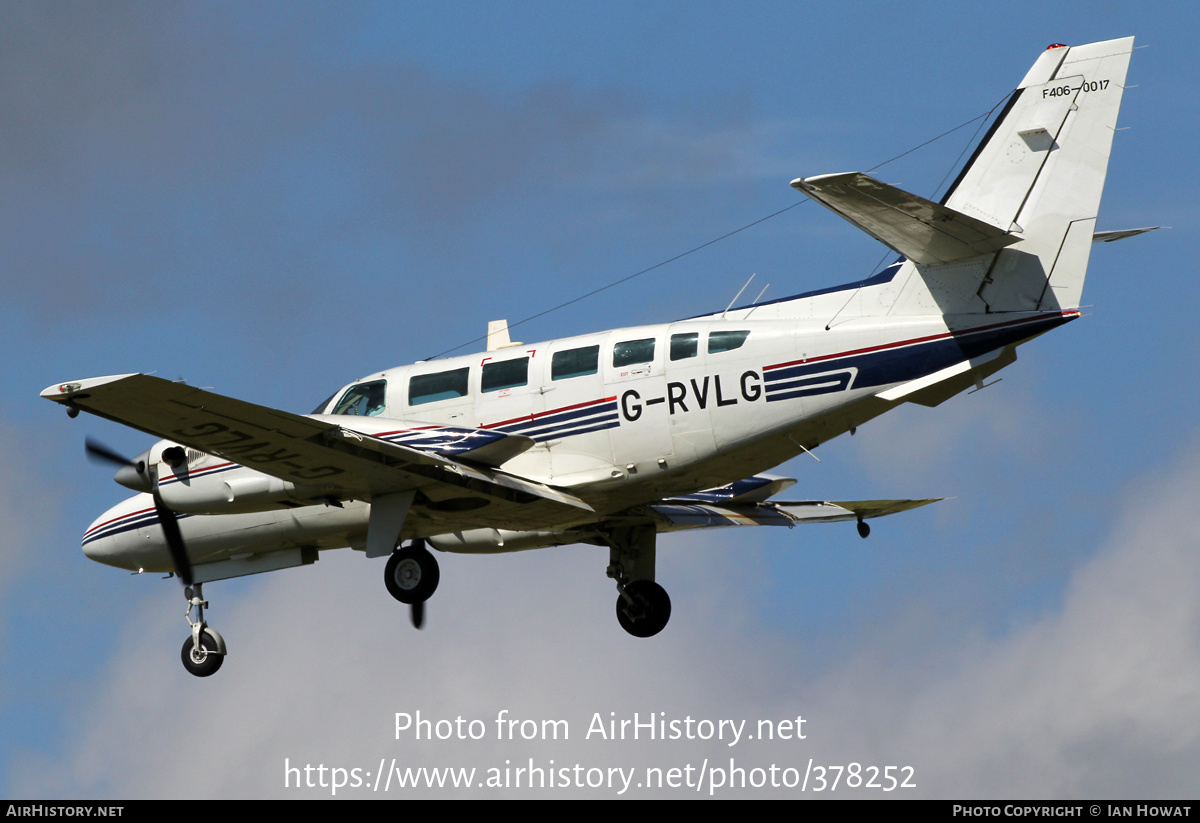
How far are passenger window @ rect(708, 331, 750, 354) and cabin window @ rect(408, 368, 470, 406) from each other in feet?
14.3

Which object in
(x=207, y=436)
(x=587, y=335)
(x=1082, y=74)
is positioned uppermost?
(x=1082, y=74)

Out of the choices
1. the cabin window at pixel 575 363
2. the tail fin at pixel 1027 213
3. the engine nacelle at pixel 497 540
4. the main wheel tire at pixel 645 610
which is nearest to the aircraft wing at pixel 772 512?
the main wheel tire at pixel 645 610

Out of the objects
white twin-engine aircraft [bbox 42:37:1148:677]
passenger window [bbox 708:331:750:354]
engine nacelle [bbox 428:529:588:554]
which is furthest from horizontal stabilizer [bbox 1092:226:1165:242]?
engine nacelle [bbox 428:529:588:554]

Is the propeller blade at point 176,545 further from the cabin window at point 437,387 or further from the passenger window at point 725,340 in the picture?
the passenger window at point 725,340

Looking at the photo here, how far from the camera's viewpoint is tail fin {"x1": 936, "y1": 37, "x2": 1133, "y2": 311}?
21281mm

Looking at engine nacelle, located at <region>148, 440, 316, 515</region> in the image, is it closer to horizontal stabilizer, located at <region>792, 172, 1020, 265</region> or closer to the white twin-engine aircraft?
the white twin-engine aircraft

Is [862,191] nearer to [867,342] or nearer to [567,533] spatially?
[867,342]

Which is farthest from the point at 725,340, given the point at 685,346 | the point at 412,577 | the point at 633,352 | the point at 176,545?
the point at 176,545

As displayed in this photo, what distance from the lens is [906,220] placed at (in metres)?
20.5

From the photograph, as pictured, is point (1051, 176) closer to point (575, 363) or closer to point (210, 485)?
point (575, 363)

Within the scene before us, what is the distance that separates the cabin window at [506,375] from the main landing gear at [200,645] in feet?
25.5

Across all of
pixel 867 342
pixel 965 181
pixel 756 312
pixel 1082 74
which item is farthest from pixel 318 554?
pixel 1082 74

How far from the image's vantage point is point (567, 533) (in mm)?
28359

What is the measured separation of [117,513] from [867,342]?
15.0m
